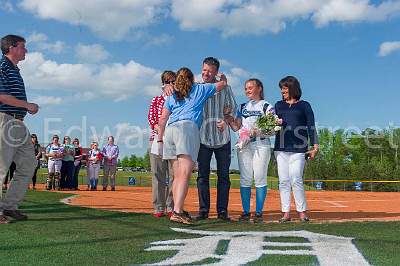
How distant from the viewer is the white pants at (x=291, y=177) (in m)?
6.34

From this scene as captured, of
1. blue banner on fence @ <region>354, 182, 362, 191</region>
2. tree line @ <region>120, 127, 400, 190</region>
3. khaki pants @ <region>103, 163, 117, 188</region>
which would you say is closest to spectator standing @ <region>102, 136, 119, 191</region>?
khaki pants @ <region>103, 163, 117, 188</region>

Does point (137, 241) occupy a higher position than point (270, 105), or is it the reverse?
point (270, 105)

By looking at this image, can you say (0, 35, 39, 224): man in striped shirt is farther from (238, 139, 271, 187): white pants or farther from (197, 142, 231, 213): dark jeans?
(238, 139, 271, 187): white pants

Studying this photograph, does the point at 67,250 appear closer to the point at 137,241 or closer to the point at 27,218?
the point at 137,241

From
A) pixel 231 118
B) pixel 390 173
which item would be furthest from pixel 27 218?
pixel 390 173

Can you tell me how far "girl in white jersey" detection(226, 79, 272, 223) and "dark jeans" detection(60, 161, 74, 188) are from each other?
11.0 meters

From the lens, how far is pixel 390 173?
68.8m

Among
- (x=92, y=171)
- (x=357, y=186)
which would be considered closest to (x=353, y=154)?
(x=357, y=186)

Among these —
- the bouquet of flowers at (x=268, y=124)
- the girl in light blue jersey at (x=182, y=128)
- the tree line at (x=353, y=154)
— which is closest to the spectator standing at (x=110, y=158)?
the girl in light blue jersey at (x=182, y=128)

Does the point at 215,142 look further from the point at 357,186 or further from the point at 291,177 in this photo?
the point at 357,186

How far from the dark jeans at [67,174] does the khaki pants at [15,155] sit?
35.2 ft

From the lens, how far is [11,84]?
5723 mm

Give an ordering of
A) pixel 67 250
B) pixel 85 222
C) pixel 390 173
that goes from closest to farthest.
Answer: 1. pixel 67 250
2. pixel 85 222
3. pixel 390 173

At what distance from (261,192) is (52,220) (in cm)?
267
